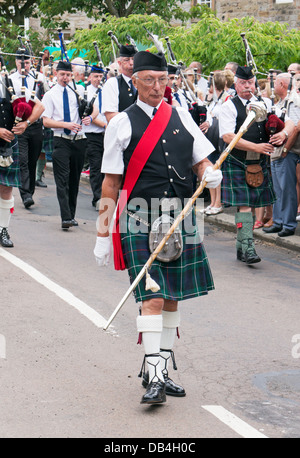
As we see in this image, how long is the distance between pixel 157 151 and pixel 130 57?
494cm

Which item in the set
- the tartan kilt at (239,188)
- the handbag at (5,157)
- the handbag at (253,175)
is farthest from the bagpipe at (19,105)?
the handbag at (253,175)

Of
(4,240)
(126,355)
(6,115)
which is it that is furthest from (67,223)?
(126,355)

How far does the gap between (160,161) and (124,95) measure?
5.04 m

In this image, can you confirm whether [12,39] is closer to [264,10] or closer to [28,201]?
[264,10]

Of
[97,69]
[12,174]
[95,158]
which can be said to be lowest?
[95,158]

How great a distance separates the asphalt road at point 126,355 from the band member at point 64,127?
1.83m

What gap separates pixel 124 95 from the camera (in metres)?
10.1

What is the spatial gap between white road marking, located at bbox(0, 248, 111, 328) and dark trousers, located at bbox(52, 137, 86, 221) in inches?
70.3

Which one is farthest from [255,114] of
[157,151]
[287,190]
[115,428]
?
[287,190]

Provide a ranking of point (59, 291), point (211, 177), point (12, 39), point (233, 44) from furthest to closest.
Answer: point (12, 39), point (233, 44), point (59, 291), point (211, 177)

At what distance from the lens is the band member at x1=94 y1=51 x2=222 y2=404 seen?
203 inches

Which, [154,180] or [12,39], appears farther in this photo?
[12,39]

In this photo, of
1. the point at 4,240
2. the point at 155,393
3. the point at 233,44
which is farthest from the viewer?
the point at 233,44

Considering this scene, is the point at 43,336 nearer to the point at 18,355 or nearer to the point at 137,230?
the point at 18,355
